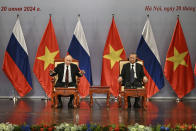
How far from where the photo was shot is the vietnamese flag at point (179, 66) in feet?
29.7

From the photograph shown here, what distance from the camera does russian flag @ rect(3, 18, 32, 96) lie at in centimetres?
902

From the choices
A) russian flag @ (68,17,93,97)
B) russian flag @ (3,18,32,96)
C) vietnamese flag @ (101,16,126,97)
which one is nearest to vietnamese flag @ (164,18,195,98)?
vietnamese flag @ (101,16,126,97)

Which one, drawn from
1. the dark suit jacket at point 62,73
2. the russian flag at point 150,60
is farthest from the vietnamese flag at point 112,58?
the dark suit jacket at point 62,73

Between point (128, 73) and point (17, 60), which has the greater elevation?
point (17, 60)

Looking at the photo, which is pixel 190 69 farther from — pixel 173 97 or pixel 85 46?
pixel 85 46

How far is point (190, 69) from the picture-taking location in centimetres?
905

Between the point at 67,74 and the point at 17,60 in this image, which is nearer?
the point at 67,74

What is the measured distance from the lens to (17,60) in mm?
9047

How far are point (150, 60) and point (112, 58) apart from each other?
105 centimetres

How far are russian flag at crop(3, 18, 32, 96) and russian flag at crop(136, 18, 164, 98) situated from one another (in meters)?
3.15

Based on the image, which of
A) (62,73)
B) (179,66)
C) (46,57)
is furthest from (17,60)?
(179,66)

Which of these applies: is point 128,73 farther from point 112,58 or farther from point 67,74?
point 112,58

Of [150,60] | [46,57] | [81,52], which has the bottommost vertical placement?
[150,60]

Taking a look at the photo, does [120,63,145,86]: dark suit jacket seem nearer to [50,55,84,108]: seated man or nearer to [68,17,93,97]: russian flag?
[50,55,84,108]: seated man
